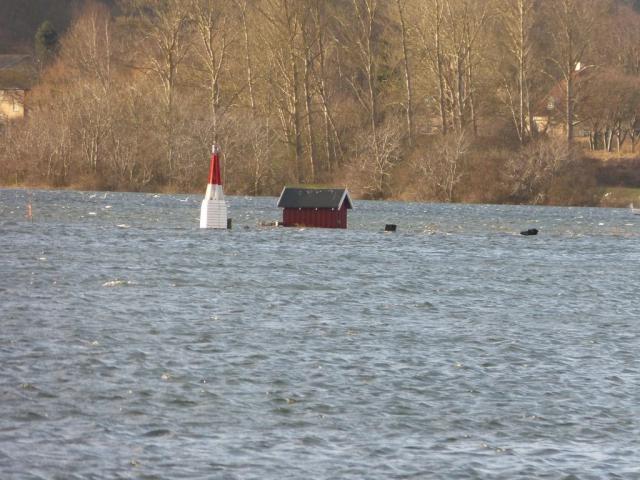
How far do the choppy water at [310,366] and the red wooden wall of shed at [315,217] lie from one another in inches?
588

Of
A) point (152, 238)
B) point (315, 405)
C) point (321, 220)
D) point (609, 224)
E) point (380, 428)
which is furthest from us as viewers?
point (609, 224)

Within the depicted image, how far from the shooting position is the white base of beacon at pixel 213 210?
164 ft

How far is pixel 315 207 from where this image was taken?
56.6 metres

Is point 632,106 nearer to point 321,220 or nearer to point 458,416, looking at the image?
point 321,220

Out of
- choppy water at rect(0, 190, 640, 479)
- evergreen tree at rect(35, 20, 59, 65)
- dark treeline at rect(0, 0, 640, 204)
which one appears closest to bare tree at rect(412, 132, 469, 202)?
dark treeline at rect(0, 0, 640, 204)

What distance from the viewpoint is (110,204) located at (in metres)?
74.2

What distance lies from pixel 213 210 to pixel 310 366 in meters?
31.7

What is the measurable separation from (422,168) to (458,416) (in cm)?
8232

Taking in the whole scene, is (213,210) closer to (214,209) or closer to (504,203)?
(214,209)

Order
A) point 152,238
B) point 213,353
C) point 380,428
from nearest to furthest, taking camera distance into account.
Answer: point 380,428 → point 213,353 → point 152,238

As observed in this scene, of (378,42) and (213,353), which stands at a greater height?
(378,42)

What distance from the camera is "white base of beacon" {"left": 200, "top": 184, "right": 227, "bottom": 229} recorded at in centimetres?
4991

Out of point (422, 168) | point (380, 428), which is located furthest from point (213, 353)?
point (422, 168)

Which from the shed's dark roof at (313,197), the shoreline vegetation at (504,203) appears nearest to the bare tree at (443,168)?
the shoreline vegetation at (504,203)
